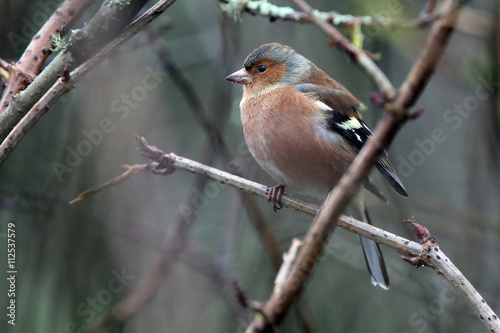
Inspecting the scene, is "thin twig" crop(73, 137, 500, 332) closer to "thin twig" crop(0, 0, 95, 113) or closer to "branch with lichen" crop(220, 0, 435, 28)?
"thin twig" crop(0, 0, 95, 113)

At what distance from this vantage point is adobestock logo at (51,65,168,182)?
479 cm

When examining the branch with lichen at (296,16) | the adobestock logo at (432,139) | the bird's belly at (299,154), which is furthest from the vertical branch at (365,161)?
the adobestock logo at (432,139)

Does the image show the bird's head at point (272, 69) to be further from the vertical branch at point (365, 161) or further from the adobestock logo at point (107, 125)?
the vertical branch at point (365, 161)

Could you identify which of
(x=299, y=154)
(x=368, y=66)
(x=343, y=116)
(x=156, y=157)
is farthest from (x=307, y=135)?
(x=368, y=66)

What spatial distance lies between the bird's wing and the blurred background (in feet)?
2.25

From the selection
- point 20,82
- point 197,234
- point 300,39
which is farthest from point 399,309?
point 20,82

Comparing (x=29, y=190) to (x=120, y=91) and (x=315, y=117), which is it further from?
(x=315, y=117)

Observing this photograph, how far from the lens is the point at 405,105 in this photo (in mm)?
1192

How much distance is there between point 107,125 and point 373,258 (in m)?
3.11

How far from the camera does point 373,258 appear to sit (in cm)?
410

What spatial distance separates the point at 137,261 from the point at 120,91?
200cm

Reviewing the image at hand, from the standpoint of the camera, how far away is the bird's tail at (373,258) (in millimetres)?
3994

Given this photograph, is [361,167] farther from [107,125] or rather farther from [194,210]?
[107,125]

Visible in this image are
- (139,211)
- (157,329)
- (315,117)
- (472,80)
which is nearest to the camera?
(315,117)
